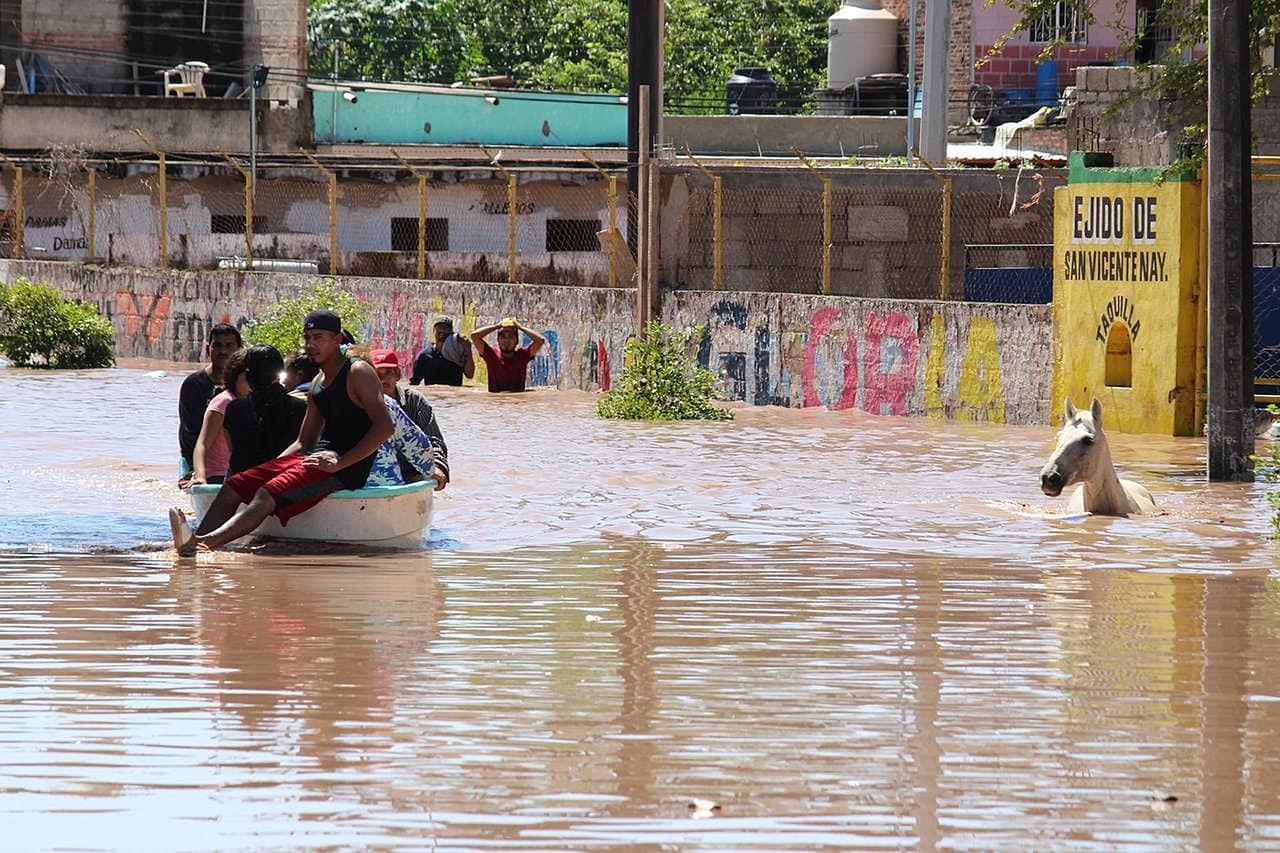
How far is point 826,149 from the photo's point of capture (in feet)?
149

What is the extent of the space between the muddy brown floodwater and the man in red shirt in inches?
382

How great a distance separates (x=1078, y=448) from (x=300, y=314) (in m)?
15.1

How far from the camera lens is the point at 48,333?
28.0 meters

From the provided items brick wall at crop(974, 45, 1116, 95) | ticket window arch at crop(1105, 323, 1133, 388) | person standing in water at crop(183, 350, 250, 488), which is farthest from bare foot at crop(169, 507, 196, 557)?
brick wall at crop(974, 45, 1116, 95)

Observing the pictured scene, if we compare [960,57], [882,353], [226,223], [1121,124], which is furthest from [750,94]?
[882,353]

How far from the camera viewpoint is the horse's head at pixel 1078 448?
12.9 meters

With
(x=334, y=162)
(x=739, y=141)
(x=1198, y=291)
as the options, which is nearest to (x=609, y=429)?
(x=1198, y=291)

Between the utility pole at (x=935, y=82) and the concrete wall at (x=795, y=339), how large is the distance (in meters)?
6.68

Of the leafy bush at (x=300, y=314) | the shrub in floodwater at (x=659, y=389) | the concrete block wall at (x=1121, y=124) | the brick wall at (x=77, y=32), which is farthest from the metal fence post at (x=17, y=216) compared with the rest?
the concrete block wall at (x=1121, y=124)

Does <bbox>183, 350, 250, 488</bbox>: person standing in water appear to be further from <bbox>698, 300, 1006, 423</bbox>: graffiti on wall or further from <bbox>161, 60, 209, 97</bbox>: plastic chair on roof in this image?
<bbox>161, 60, 209, 97</bbox>: plastic chair on roof

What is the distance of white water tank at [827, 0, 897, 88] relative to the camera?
52.4 meters

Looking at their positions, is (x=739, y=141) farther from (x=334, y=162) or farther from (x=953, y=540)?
(x=953, y=540)

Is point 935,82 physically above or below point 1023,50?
below

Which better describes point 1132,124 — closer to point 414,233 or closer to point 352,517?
point 414,233
